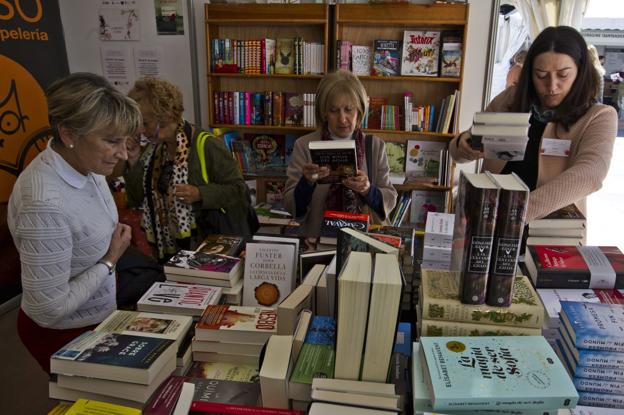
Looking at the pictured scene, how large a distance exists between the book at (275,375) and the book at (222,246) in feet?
2.18

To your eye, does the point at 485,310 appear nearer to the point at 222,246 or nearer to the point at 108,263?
the point at 222,246

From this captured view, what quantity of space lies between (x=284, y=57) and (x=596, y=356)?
343 cm

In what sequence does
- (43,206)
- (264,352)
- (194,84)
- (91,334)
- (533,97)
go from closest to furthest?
(264,352) → (91,334) → (43,206) → (533,97) → (194,84)

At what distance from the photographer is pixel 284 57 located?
3.86 metres

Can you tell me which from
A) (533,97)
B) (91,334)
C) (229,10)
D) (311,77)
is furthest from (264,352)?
(229,10)

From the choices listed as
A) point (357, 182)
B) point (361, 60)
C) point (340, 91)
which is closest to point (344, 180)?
point (357, 182)

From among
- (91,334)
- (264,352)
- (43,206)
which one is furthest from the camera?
(43,206)

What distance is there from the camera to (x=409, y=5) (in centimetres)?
349

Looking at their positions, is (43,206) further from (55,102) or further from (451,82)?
(451,82)

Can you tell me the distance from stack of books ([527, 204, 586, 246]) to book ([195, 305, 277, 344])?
3.09ft

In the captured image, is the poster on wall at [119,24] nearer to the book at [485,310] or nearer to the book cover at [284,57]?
the book cover at [284,57]

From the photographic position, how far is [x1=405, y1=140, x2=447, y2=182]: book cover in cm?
394

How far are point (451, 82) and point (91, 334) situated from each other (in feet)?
11.3

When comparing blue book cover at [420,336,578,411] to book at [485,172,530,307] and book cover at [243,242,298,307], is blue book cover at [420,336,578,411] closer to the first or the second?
book at [485,172,530,307]
